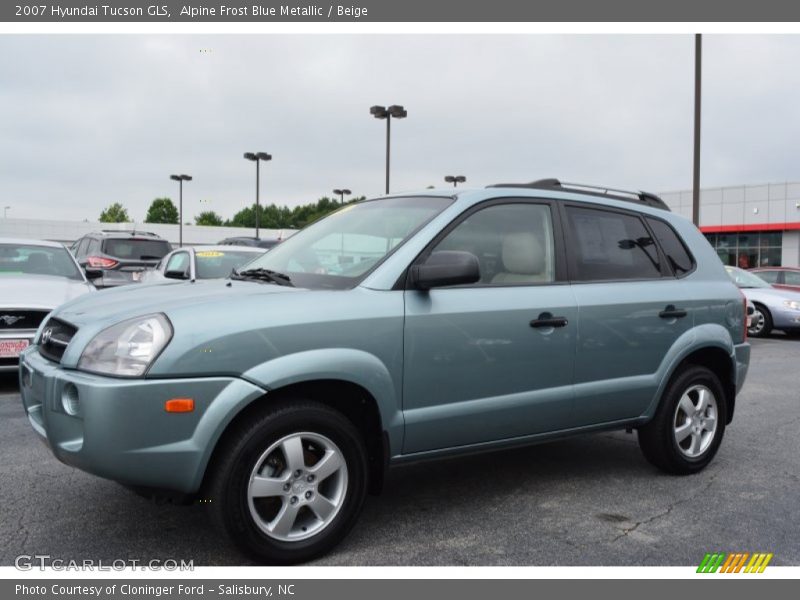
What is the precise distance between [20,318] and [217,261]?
132 inches

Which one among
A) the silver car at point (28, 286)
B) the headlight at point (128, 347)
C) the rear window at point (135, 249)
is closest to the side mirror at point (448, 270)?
the headlight at point (128, 347)

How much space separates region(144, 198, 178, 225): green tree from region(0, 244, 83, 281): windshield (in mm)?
129168

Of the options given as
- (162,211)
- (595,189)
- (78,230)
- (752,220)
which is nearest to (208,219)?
(162,211)

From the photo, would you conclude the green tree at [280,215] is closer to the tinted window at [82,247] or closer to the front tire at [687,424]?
the tinted window at [82,247]

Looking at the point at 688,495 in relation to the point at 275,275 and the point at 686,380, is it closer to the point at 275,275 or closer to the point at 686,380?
the point at 686,380

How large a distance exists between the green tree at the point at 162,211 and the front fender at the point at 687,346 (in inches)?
5315

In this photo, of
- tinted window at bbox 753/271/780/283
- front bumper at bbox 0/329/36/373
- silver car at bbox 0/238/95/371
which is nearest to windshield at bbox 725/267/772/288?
tinted window at bbox 753/271/780/283

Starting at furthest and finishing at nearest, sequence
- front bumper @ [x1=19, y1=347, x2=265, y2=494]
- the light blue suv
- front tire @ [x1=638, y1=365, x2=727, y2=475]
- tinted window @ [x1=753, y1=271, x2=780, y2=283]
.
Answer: tinted window @ [x1=753, y1=271, x2=780, y2=283], front tire @ [x1=638, y1=365, x2=727, y2=475], the light blue suv, front bumper @ [x1=19, y1=347, x2=265, y2=494]

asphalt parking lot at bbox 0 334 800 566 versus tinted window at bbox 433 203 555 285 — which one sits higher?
tinted window at bbox 433 203 555 285

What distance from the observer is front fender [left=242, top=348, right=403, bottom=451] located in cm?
330

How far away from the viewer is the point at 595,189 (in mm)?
5113

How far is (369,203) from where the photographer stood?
15.6 ft

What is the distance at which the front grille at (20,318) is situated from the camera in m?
7.15

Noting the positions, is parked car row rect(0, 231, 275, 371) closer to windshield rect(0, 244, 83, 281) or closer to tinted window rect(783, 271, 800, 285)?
windshield rect(0, 244, 83, 281)
